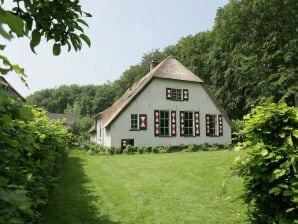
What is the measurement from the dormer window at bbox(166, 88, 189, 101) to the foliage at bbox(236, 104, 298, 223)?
72.7 ft

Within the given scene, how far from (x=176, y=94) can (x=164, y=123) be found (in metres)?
2.43

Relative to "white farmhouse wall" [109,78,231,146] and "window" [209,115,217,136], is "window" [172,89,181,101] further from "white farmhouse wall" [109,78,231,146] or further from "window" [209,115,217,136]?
"window" [209,115,217,136]

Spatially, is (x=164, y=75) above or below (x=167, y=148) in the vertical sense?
above

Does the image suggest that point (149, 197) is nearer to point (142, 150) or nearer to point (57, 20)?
point (57, 20)

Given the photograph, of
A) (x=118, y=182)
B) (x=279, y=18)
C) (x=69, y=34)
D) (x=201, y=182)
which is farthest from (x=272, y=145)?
(x=279, y=18)

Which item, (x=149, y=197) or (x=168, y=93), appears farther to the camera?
(x=168, y=93)

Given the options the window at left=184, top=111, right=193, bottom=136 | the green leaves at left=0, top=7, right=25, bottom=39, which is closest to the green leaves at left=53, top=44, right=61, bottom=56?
the green leaves at left=0, top=7, right=25, bottom=39

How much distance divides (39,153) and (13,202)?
163 inches

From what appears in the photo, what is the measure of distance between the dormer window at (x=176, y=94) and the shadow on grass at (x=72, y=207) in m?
16.5

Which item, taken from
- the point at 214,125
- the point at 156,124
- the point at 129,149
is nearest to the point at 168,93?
the point at 156,124

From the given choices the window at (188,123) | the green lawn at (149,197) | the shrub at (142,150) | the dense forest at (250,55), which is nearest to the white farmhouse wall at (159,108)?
the window at (188,123)

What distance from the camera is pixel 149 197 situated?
29.3 feet

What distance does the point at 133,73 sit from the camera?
197ft

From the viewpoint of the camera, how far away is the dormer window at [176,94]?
26.9m
